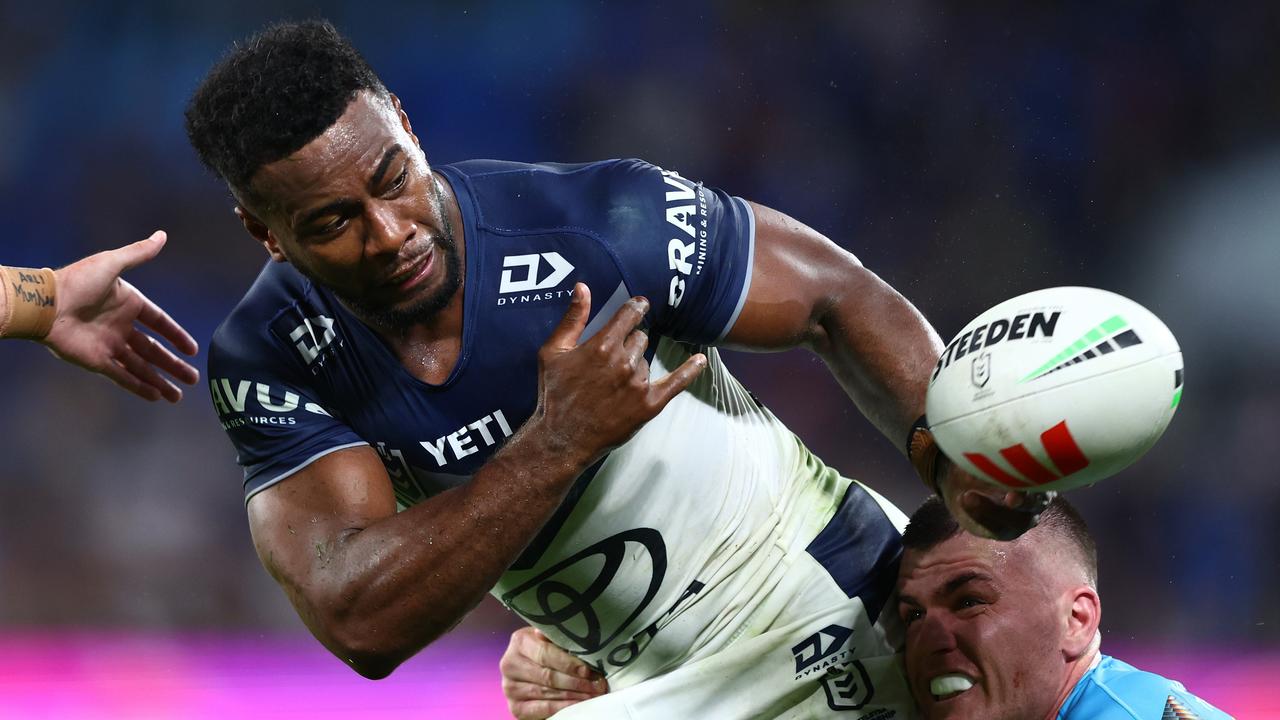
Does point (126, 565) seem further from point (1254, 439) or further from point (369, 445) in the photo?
point (1254, 439)

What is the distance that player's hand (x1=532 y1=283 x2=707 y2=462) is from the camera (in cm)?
209

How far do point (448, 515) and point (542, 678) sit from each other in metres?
1.03

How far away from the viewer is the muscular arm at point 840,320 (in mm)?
2510

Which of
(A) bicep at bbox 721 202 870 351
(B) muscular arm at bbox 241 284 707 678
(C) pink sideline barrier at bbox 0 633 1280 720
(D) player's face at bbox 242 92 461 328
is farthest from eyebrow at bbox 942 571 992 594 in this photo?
(C) pink sideline barrier at bbox 0 633 1280 720

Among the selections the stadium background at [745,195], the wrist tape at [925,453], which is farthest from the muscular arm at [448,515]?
the stadium background at [745,195]

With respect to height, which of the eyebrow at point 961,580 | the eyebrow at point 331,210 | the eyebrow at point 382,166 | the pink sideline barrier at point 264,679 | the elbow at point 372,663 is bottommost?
the pink sideline barrier at point 264,679

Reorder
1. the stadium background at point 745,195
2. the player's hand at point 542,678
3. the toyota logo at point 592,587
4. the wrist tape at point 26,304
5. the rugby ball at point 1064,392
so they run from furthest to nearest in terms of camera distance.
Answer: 1. the stadium background at point 745,195
2. the wrist tape at point 26,304
3. the player's hand at point 542,678
4. the toyota logo at point 592,587
5. the rugby ball at point 1064,392

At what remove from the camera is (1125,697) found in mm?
2553

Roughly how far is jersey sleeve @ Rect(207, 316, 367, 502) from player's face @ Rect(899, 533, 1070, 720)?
3.99 ft

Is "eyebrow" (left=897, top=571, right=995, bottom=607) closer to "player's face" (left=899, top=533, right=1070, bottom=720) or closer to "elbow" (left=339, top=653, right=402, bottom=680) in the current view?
"player's face" (left=899, top=533, right=1070, bottom=720)

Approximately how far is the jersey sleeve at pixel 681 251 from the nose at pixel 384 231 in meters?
0.41

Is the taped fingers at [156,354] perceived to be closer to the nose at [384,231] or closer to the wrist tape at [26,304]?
the wrist tape at [26,304]

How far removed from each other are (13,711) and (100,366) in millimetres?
2507

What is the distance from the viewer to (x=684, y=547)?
104 inches
